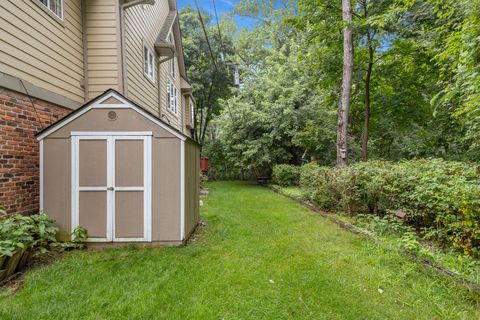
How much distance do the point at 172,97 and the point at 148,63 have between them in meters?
3.90

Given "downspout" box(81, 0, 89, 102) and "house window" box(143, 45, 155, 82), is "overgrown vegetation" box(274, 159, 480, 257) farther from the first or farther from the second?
"downspout" box(81, 0, 89, 102)

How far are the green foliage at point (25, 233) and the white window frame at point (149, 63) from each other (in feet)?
18.1

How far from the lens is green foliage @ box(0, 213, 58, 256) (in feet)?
11.3

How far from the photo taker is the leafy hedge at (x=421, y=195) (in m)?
3.80

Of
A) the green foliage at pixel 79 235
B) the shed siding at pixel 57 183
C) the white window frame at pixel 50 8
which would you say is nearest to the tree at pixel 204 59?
the white window frame at pixel 50 8

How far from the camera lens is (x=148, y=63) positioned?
884 cm

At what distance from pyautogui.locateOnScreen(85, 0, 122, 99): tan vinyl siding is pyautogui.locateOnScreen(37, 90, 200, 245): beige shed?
77.1 inches

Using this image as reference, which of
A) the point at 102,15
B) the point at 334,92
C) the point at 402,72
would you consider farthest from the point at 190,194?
the point at 402,72

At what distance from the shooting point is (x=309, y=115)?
14445mm

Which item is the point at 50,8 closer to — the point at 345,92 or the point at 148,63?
the point at 148,63

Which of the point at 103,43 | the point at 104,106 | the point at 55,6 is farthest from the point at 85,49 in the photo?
the point at 104,106

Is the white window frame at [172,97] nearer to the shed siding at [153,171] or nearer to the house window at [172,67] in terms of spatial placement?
the house window at [172,67]

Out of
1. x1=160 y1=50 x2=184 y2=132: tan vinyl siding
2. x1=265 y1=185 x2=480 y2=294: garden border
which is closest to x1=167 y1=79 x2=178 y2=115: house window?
x1=160 y1=50 x2=184 y2=132: tan vinyl siding

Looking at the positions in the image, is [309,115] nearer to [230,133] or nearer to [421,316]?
[230,133]
